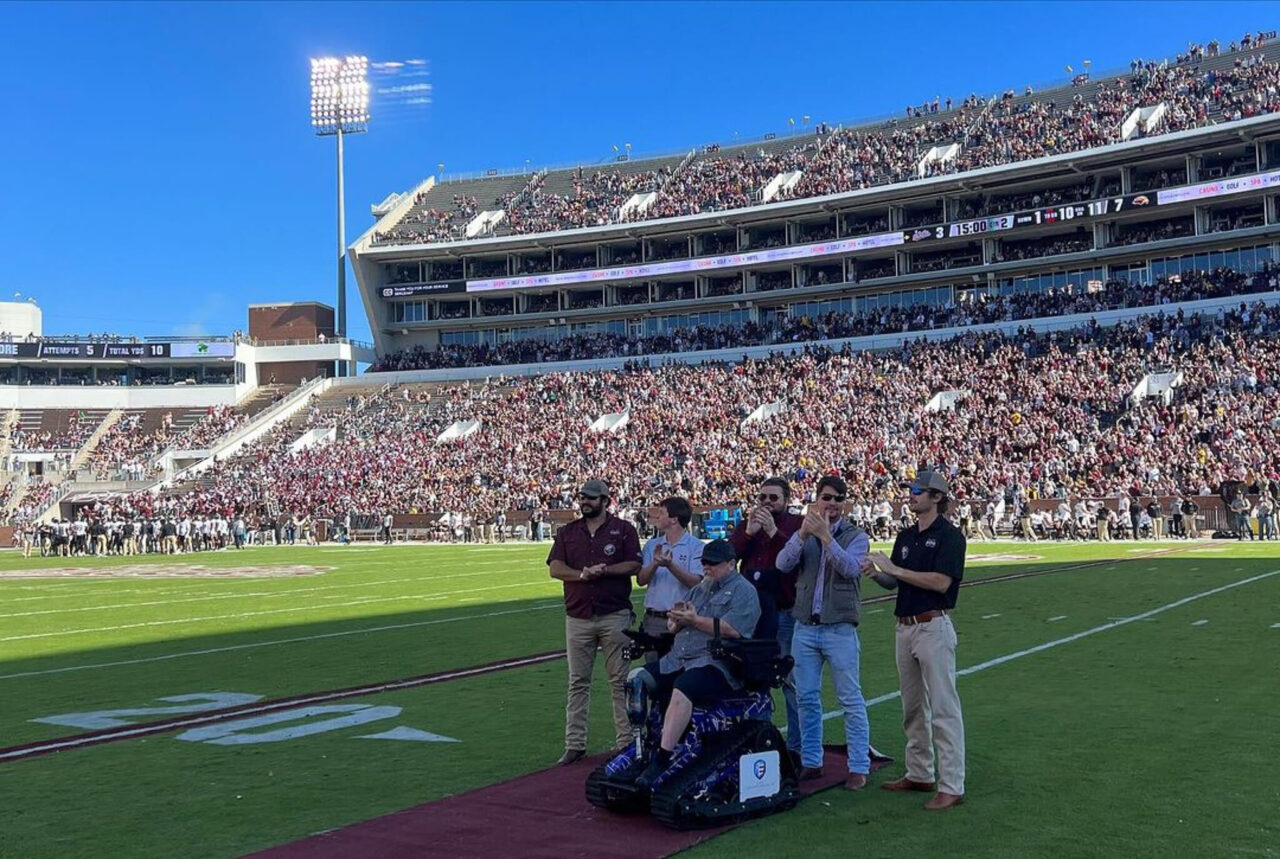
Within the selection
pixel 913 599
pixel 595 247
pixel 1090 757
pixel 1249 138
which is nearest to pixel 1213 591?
pixel 1090 757

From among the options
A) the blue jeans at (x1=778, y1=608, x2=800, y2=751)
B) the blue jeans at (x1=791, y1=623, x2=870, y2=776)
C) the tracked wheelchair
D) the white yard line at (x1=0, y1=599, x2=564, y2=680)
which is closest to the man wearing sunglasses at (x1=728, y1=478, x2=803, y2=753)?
the blue jeans at (x1=778, y1=608, x2=800, y2=751)

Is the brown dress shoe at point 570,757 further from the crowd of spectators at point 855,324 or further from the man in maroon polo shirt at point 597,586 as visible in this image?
the crowd of spectators at point 855,324

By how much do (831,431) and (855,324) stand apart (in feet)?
44.5

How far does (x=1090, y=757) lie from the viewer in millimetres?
8086

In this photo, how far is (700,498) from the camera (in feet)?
151

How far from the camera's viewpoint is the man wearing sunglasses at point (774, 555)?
8.02m

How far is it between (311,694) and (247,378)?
68.2 m

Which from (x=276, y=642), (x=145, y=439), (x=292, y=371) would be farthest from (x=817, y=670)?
(x=292, y=371)

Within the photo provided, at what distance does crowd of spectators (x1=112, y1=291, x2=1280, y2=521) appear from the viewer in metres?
41.2

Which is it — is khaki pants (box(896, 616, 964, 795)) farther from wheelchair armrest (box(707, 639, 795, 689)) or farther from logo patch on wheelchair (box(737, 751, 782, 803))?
logo patch on wheelchair (box(737, 751, 782, 803))

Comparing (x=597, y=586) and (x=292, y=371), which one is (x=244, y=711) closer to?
(x=597, y=586)

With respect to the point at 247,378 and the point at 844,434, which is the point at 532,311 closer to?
the point at 247,378

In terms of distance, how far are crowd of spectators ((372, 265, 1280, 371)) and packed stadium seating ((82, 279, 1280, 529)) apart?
277 cm

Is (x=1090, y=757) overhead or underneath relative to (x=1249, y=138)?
underneath
